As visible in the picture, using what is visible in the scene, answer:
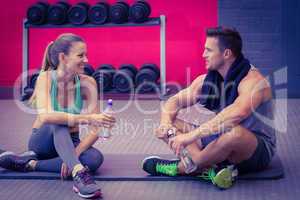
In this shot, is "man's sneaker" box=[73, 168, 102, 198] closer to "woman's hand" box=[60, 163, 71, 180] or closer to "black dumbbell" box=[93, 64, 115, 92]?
"woman's hand" box=[60, 163, 71, 180]

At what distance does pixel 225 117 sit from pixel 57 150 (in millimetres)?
884

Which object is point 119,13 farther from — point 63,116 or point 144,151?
point 63,116

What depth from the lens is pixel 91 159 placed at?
321 cm

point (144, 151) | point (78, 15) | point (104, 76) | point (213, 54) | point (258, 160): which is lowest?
point (144, 151)

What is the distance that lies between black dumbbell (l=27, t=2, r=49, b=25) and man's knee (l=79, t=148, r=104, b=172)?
351 centimetres

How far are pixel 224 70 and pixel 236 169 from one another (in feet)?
1.73

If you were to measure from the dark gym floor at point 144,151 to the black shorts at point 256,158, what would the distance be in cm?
10

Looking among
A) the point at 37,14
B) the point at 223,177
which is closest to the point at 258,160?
the point at 223,177

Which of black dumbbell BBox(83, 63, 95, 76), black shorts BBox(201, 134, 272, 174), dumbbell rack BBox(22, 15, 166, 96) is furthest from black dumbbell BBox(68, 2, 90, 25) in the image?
black shorts BBox(201, 134, 272, 174)

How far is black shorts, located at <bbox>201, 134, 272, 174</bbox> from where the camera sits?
10.0ft

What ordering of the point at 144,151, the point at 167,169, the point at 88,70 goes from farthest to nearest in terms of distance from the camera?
the point at 88,70, the point at 144,151, the point at 167,169

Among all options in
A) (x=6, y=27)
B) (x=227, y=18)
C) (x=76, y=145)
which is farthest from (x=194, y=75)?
(x=76, y=145)

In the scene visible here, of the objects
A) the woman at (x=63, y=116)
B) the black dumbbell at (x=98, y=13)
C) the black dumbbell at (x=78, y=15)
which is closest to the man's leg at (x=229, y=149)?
the woman at (x=63, y=116)

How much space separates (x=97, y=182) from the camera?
3.12 metres
